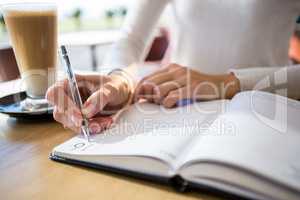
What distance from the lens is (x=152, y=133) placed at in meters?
0.43

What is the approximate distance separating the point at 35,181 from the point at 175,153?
0.55ft

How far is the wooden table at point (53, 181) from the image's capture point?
0.33m

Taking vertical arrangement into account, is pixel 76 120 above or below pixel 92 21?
below

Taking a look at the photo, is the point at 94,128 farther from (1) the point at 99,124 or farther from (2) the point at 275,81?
(2) the point at 275,81

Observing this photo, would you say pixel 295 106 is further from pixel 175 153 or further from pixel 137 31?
pixel 137 31

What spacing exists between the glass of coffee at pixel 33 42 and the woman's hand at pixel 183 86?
7.6 inches

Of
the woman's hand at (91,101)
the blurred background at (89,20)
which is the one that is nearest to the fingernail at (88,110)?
the woman's hand at (91,101)

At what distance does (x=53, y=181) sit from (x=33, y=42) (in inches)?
13.1

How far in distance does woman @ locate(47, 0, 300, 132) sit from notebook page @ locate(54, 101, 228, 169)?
0.04 metres

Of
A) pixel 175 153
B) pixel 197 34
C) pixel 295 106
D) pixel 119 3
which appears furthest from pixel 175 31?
pixel 119 3

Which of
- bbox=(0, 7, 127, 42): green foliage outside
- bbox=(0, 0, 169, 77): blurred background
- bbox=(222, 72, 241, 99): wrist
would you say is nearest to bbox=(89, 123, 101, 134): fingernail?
bbox=(222, 72, 241, 99): wrist

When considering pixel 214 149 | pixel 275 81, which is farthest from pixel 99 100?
pixel 275 81

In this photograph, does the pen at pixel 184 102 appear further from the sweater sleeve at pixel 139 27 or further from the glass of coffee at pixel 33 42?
the sweater sleeve at pixel 139 27

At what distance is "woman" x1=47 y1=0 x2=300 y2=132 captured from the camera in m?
0.58
